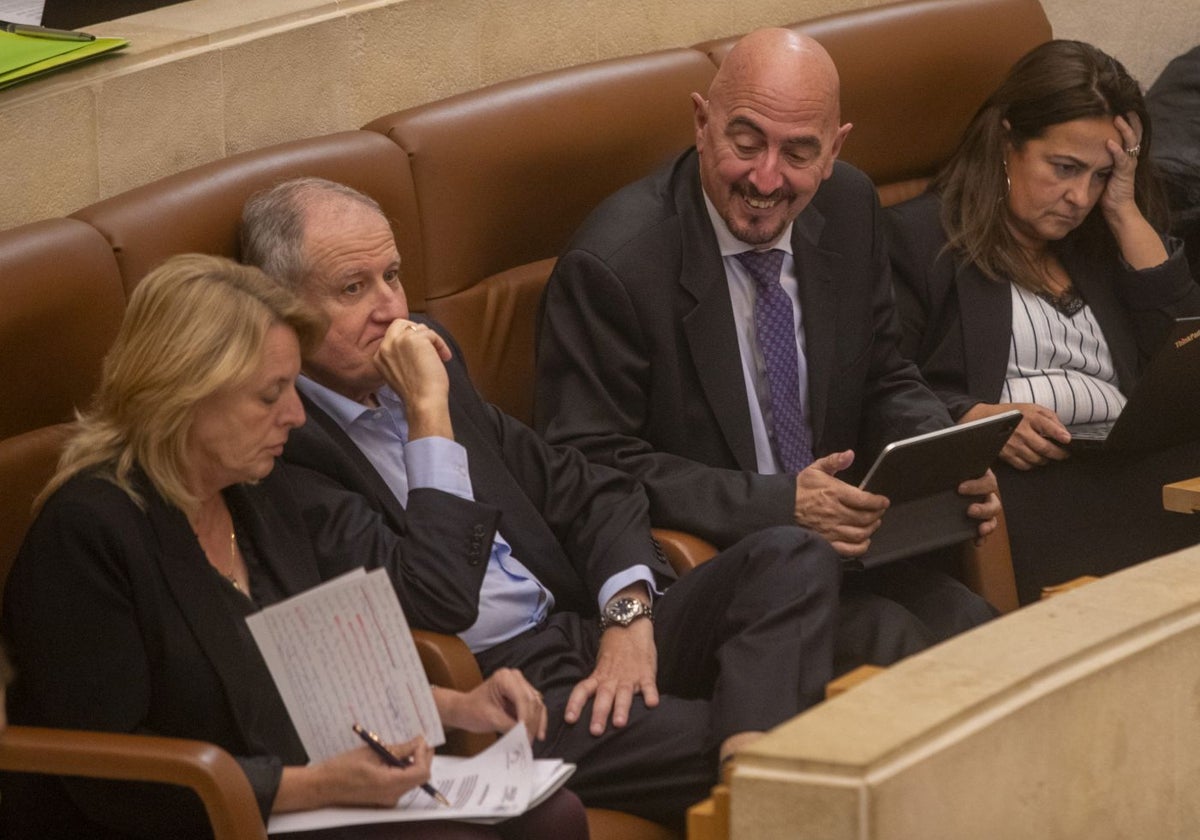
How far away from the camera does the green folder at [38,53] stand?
2.86m

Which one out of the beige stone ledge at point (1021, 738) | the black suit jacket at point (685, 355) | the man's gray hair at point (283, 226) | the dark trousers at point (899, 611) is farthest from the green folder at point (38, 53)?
the beige stone ledge at point (1021, 738)

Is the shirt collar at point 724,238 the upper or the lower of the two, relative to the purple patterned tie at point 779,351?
upper

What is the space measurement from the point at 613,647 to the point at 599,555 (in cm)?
18

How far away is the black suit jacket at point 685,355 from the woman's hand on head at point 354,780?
0.94m

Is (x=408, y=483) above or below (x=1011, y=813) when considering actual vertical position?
above

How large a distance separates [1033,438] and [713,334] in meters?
0.73

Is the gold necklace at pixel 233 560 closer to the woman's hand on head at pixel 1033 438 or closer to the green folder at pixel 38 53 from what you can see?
the green folder at pixel 38 53

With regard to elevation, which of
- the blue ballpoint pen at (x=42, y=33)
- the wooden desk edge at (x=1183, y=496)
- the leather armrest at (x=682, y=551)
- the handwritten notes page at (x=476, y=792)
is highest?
the blue ballpoint pen at (x=42, y=33)

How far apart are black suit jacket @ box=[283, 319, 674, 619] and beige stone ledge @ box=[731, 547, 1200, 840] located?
1172mm

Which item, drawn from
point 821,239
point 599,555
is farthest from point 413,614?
point 821,239

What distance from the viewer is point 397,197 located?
3.12m

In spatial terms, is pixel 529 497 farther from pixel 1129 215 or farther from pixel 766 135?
pixel 1129 215

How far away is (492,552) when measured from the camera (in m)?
2.81

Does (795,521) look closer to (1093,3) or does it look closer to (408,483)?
(408,483)
